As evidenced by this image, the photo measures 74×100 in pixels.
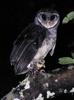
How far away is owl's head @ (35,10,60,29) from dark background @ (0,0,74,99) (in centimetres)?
106

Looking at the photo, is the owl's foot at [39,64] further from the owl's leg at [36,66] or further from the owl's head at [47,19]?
the owl's head at [47,19]

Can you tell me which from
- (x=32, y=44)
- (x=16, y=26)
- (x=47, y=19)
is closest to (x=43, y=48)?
(x=32, y=44)

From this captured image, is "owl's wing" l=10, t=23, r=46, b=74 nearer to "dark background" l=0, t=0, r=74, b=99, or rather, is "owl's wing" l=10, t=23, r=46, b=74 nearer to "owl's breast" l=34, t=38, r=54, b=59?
"owl's breast" l=34, t=38, r=54, b=59

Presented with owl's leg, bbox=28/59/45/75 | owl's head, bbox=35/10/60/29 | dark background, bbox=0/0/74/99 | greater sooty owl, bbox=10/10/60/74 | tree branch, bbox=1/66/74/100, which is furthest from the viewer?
dark background, bbox=0/0/74/99

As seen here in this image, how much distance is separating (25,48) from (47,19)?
389 mm

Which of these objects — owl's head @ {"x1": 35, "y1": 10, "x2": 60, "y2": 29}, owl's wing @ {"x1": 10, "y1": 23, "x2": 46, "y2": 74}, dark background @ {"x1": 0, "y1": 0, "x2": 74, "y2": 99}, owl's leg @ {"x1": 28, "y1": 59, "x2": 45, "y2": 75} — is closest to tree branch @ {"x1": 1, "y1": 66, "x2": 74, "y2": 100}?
owl's leg @ {"x1": 28, "y1": 59, "x2": 45, "y2": 75}

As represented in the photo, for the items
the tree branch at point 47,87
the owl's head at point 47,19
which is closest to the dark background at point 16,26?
the owl's head at point 47,19

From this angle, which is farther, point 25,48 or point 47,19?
point 47,19

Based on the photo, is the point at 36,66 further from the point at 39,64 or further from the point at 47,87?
the point at 47,87

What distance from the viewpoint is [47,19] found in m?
3.06

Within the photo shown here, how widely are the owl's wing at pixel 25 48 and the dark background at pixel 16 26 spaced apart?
126 centimetres

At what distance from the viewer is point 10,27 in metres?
5.10

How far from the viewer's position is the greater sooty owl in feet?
9.34

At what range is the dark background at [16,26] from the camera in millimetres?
4324
